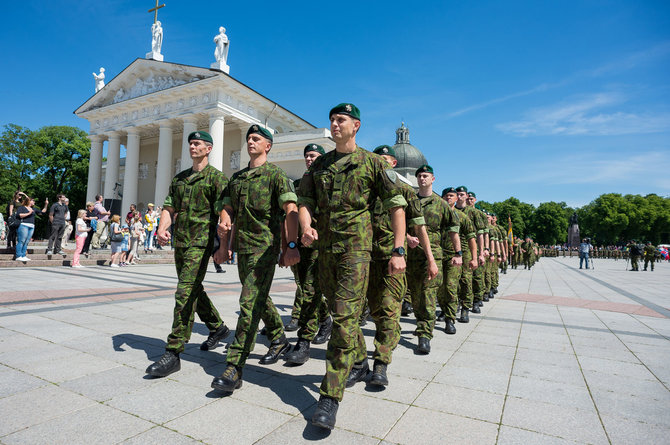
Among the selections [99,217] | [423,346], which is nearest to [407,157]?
[99,217]

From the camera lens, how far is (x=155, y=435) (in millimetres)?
2270

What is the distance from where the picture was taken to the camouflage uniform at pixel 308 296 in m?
4.18

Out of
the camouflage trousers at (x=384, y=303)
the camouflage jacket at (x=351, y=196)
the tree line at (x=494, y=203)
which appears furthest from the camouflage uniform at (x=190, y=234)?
the tree line at (x=494, y=203)

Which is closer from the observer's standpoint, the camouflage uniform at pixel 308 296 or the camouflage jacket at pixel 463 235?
the camouflage uniform at pixel 308 296

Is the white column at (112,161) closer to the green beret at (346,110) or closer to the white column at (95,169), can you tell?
the white column at (95,169)

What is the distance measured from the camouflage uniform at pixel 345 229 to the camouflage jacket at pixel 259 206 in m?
0.47

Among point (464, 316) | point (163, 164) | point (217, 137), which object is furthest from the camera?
point (163, 164)

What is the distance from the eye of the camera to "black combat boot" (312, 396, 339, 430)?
231 centimetres

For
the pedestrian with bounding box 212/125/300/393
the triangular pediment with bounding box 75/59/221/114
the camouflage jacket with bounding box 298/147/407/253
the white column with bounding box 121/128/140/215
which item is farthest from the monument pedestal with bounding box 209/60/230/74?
the camouflage jacket with bounding box 298/147/407/253

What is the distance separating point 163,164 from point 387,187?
35213mm

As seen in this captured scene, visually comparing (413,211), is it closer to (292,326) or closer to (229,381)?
(229,381)

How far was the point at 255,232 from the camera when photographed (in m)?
3.32

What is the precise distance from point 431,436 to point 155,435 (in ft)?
5.65

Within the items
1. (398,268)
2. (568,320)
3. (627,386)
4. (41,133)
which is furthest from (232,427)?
(41,133)
